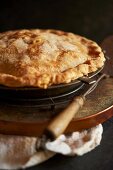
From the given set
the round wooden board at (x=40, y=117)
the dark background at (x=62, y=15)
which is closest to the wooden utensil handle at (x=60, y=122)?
the round wooden board at (x=40, y=117)

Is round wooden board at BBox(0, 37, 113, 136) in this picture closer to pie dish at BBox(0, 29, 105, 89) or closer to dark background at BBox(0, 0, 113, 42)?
pie dish at BBox(0, 29, 105, 89)

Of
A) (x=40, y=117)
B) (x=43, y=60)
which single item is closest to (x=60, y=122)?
(x=40, y=117)

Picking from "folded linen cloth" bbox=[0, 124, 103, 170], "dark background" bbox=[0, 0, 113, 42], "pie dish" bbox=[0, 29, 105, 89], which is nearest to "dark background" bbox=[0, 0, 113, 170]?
"dark background" bbox=[0, 0, 113, 42]

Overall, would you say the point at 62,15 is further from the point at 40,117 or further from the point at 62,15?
the point at 40,117

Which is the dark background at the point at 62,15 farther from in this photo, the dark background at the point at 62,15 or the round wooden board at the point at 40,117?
the round wooden board at the point at 40,117

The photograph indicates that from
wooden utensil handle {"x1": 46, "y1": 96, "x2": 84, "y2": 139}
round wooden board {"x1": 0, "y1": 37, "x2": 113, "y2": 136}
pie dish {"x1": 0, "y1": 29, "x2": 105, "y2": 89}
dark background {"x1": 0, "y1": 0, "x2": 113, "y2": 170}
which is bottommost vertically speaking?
dark background {"x1": 0, "y1": 0, "x2": 113, "y2": 170}
